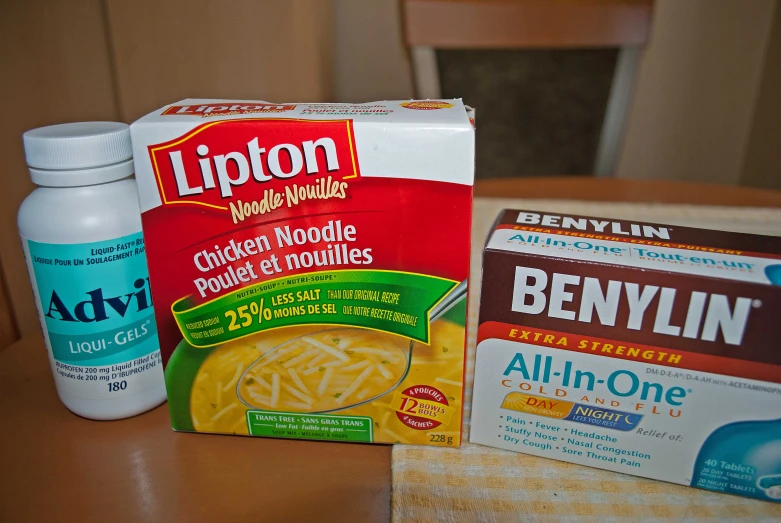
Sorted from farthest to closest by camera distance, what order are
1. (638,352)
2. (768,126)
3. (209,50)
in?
1. (768,126)
2. (209,50)
3. (638,352)

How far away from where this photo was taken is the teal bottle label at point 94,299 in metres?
0.51

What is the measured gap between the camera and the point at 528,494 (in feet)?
1.62

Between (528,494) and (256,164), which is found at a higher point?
(256,164)

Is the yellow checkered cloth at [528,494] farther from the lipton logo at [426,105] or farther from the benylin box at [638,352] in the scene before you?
the lipton logo at [426,105]

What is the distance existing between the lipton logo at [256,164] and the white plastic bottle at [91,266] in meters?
0.05

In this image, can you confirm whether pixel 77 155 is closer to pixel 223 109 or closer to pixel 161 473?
pixel 223 109

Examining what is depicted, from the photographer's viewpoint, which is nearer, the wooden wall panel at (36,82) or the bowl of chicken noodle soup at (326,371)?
the bowl of chicken noodle soup at (326,371)

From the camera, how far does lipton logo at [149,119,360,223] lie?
1.57 ft

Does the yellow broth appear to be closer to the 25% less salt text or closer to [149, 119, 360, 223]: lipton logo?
the 25% less salt text

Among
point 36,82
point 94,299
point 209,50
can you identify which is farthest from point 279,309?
point 209,50

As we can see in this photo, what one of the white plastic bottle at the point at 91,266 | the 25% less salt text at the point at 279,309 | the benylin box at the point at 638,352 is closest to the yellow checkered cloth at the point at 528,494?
the benylin box at the point at 638,352

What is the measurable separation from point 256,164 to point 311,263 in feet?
0.31

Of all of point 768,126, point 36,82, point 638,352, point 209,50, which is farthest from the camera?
point 768,126

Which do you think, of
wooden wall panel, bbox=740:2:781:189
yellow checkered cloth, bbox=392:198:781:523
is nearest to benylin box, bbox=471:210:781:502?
yellow checkered cloth, bbox=392:198:781:523
